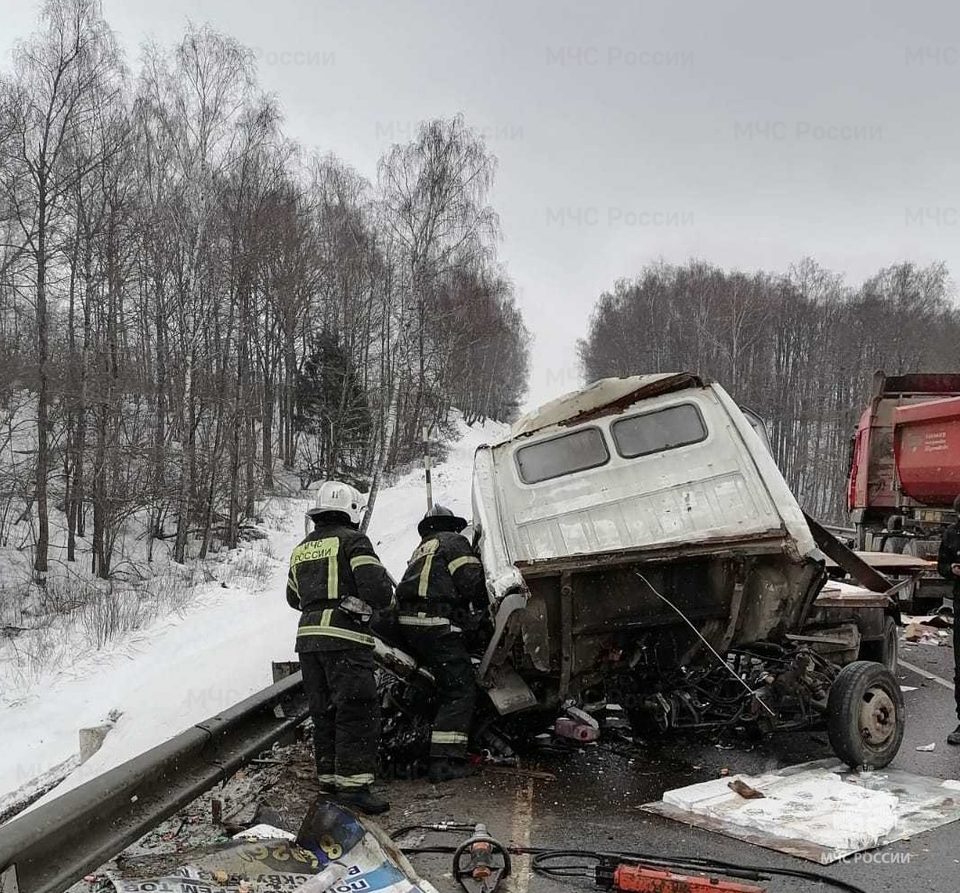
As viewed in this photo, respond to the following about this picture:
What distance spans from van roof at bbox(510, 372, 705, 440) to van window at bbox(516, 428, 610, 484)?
0.40 ft

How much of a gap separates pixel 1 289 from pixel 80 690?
12.9m

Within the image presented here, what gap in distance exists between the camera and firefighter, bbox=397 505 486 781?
5.06 metres

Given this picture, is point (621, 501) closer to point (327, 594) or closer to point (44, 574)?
point (327, 594)

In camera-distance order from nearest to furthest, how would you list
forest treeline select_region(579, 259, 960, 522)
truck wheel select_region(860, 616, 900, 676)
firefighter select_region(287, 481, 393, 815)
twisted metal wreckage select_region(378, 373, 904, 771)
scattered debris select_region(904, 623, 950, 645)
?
firefighter select_region(287, 481, 393, 815) < twisted metal wreckage select_region(378, 373, 904, 771) < truck wheel select_region(860, 616, 900, 676) < scattered debris select_region(904, 623, 950, 645) < forest treeline select_region(579, 259, 960, 522)

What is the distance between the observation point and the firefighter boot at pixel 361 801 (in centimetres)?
438

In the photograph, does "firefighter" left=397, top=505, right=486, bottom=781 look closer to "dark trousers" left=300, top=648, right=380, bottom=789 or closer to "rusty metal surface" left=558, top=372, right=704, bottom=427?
"dark trousers" left=300, top=648, right=380, bottom=789

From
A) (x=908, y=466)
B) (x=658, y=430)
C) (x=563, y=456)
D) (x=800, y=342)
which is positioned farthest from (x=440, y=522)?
(x=800, y=342)

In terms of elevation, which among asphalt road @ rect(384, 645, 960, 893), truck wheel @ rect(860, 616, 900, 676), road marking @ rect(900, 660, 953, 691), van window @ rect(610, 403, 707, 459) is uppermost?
van window @ rect(610, 403, 707, 459)

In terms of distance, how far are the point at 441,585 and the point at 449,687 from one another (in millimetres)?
612

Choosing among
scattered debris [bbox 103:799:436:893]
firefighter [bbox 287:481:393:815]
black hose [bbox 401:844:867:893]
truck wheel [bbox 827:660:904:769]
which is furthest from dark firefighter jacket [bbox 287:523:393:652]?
truck wheel [bbox 827:660:904:769]

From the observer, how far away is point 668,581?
16.7 feet

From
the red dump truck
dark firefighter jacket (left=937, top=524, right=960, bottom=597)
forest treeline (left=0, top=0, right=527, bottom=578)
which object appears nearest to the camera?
dark firefighter jacket (left=937, top=524, right=960, bottom=597)

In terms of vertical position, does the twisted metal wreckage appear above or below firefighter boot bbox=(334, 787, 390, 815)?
above

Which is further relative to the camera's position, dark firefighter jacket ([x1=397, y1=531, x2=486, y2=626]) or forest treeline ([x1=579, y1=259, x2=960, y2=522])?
forest treeline ([x1=579, y1=259, x2=960, y2=522])
